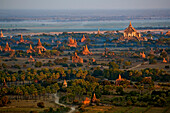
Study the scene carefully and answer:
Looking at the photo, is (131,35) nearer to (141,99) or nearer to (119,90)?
(119,90)

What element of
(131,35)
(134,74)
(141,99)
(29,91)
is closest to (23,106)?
(29,91)

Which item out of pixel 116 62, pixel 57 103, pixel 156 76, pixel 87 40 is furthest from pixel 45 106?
pixel 87 40

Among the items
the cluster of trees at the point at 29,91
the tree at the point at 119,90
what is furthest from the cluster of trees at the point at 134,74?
the cluster of trees at the point at 29,91

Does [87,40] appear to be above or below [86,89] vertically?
above

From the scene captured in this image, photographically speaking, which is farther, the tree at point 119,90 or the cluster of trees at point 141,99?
the tree at point 119,90

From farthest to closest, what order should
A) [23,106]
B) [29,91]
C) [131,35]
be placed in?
[131,35], [29,91], [23,106]

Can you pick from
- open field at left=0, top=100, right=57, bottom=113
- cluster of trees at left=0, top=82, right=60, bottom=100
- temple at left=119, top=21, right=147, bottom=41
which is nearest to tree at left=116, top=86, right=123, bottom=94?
cluster of trees at left=0, top=82, right=60, bottom=100

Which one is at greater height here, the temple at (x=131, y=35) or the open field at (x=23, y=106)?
the temple at (x=131, y=35)

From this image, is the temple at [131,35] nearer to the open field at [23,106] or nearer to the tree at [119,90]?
the tree at [119,90]

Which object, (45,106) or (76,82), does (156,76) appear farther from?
(45,106)

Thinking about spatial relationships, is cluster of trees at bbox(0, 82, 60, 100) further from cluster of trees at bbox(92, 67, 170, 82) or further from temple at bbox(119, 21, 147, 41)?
temple at bbox(119, 21, 147, 41)

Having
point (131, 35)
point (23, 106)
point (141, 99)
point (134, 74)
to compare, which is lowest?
point (23, 106)
